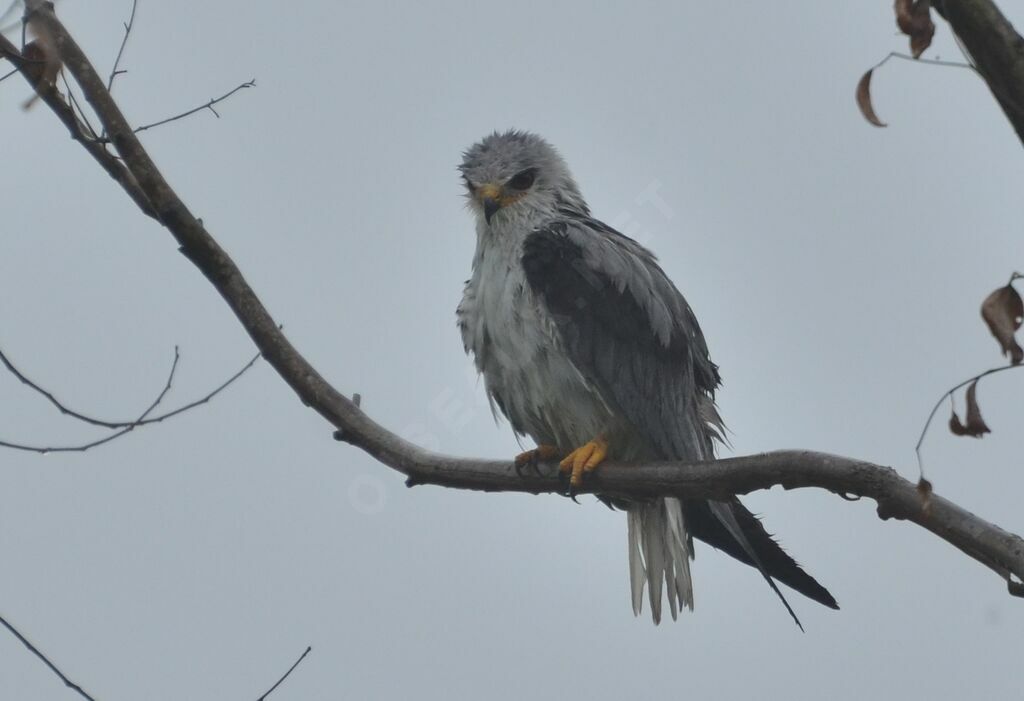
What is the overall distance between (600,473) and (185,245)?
6.24 feet

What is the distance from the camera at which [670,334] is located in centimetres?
612

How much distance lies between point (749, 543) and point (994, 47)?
2.79m

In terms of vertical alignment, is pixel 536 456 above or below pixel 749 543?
above

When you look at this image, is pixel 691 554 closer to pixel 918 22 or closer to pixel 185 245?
pixel 185 245

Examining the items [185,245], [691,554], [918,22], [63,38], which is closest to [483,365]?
[691,554]

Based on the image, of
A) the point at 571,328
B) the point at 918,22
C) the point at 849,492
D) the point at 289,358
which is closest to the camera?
the point at 918,22

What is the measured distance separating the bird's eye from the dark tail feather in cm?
194

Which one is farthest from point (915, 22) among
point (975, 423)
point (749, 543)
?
point (749, 543)

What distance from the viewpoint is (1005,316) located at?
297 cm

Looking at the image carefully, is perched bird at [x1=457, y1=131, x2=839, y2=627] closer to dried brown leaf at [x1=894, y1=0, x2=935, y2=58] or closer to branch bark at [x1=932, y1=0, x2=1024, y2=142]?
dried brown leaf at [x1=894, y1=0, x2=935, y2=58]

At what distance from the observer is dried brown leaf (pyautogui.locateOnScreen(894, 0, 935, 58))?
3.02 m

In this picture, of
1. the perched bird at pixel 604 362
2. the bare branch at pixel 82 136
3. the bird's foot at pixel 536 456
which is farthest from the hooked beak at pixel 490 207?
the bare branch at pixel 82 136

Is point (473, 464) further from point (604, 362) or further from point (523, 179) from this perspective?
point (523, 179)

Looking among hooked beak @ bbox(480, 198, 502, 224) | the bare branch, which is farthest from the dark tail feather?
the bare branch
